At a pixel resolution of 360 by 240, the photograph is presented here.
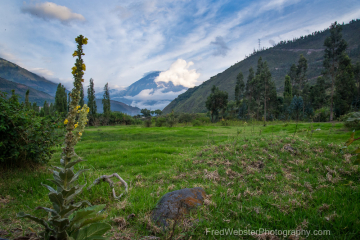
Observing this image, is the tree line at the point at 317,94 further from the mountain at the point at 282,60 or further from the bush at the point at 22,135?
the mountain at the point at 282,60

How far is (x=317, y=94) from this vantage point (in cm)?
5222

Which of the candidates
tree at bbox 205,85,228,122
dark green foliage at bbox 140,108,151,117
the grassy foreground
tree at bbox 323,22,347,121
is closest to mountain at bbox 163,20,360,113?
dark green foliage at bbox 140,108,151,117

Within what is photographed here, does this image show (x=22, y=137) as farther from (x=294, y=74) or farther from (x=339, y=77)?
(x=294, y=74)

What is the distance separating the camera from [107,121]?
53.4 metres

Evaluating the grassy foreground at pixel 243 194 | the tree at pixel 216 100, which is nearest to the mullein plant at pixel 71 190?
the grassy foreground at pixel 243 194

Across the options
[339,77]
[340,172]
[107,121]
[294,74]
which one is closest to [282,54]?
[294,74]

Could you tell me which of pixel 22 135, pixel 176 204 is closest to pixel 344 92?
pixel 176 204

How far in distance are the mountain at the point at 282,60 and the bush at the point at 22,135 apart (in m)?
111

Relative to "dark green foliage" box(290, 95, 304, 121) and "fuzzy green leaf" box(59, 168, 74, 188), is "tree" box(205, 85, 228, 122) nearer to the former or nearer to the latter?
"dark green foliage" box(290, 95, 304, 121)

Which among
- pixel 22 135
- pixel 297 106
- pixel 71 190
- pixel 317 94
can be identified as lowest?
pixel 71 190

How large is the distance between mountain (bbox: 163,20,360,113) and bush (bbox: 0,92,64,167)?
111 metres

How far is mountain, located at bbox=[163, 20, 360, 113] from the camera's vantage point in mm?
118875

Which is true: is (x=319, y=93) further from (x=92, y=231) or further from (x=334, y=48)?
(x=92, y=231)

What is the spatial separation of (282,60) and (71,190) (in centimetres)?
17837
